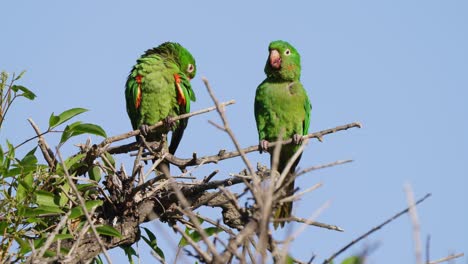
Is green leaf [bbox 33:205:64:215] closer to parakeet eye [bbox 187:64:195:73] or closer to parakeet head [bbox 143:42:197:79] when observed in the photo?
parakeet head [bbox 143:42:197:79]

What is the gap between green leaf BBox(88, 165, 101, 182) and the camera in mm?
4688

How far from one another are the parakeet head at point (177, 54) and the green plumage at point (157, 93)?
0.05 m

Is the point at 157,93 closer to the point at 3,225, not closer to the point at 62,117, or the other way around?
the point at 62,117

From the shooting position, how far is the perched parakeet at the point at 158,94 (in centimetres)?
701

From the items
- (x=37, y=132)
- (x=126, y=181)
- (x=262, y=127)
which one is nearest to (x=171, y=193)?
(x=126, y=181)

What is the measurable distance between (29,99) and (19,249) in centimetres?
104

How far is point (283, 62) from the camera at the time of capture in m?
6.90

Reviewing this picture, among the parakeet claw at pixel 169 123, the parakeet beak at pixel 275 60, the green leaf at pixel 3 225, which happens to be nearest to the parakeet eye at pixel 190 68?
the parakeet claw at pixel 169 123

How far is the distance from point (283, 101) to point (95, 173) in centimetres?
244

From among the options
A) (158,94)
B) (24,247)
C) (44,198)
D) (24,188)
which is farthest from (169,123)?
(24,247)

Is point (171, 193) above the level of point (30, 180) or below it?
below

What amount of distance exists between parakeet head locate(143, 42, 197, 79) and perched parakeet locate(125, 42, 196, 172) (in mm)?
56

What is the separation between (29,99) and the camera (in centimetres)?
422

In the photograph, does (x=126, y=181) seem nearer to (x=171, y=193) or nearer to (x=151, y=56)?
(x=171, y=193)
